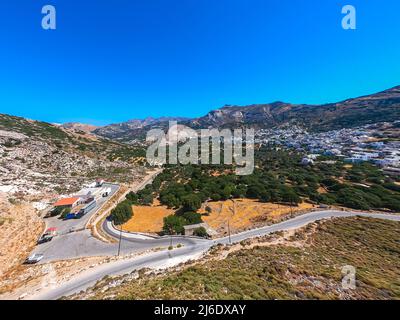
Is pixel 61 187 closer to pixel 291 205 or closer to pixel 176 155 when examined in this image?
pixel 291 205

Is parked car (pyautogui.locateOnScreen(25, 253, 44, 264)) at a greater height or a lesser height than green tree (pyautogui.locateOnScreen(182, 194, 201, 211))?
lesser

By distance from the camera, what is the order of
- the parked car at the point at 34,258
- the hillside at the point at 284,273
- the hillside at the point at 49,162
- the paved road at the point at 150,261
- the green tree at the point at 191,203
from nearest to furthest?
1. the hillside at the point at 284,273
2. the paved road at the point at 150,261
3. the parked car at the point at 34,258
4. the green tree at the point at 191,203
5. the hillside at the point at 49,162

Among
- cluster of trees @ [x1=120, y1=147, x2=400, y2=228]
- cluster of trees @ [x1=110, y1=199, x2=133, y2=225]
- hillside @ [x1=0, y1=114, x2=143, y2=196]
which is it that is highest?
hillside @ [x1=0, y1=114, x2=143, y2=196]

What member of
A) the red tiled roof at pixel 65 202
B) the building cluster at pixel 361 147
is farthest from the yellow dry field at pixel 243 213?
the building cluster at pixel 361 147

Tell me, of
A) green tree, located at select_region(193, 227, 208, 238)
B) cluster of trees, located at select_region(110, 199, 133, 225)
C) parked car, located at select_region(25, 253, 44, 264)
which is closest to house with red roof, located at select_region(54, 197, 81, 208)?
cluster of trees, located at select_region(110, 199, 133, 225)

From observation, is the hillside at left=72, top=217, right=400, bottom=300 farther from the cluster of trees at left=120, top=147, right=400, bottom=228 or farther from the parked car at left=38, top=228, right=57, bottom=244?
the parked car at left=38, top=228, right=57, bottom=244

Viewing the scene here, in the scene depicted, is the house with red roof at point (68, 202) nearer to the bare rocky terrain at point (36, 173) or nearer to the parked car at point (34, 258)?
the bare rocky terrain at point (36, 173)

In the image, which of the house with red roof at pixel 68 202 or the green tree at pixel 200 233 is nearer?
the green tree at pixel 200 233
